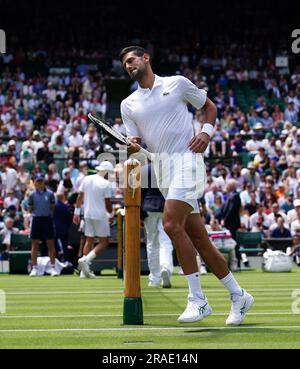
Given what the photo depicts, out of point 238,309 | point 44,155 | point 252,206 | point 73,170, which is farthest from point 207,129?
point 44,155

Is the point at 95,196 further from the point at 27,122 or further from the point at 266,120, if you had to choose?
the point at 266,120

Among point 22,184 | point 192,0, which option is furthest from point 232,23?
point 22,184

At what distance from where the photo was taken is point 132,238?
9453 millimetres

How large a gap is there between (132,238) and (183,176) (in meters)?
0.75

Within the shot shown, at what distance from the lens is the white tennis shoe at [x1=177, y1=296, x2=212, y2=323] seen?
9492 millimetres

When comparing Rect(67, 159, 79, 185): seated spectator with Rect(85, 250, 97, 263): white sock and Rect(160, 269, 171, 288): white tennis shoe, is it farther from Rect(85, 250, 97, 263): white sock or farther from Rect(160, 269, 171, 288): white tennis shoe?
Rect(160, 269, 171, 288): white tennis shoe

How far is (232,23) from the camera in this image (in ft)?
177

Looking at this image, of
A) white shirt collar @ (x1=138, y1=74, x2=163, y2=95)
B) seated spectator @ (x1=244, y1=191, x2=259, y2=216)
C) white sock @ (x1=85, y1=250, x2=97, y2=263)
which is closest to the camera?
white shirt collar @ (x1=138, y1=74, x2=163, y2=95)

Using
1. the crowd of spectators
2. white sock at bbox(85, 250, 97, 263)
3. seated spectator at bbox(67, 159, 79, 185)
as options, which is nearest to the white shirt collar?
white sock at bbox(85, 250, 97, 263)

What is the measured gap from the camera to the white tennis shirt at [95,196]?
2119 cm

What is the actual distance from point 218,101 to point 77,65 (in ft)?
26.5

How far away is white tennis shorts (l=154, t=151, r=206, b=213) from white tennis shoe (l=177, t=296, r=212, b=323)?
82 cm
